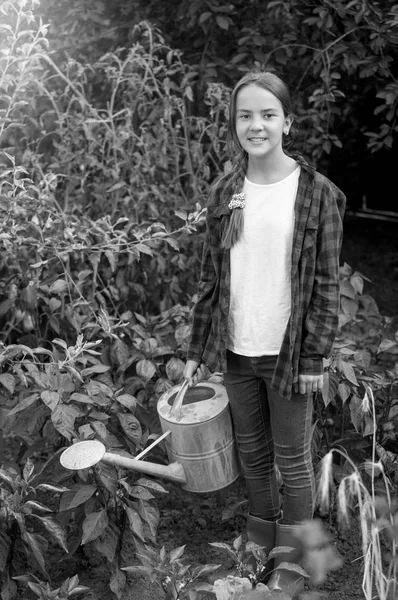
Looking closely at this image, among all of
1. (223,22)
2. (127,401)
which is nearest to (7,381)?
(127,401)

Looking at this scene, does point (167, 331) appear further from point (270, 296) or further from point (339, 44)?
point (339, 44)

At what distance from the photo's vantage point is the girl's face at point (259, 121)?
2.06m

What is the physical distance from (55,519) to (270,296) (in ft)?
2.59

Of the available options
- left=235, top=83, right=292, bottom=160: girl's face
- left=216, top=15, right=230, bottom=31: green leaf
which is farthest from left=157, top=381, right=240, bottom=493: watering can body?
left=216, top=15, right=230, bottom=31: green leaf

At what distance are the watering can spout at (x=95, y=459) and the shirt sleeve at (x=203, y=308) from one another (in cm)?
33

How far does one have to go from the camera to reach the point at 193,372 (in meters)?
2.36

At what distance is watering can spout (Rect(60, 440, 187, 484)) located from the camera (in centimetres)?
195

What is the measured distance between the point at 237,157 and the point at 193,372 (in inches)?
23.8

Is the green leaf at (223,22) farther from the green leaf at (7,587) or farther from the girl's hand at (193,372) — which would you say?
the green leaf at (7,587)

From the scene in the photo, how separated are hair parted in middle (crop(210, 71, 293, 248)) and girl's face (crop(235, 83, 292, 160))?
0.02 meters

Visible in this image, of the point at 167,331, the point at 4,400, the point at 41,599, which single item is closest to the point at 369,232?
the point at 167,331

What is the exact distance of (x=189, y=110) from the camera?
3877 mm

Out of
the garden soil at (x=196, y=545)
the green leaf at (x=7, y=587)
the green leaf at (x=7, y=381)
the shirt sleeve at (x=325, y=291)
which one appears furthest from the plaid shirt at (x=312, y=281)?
the green leaf at (x=7, y=587)

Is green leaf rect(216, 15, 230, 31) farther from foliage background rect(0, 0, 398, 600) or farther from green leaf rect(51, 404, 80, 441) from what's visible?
green leaf rect(51, 404, 80, 441)
